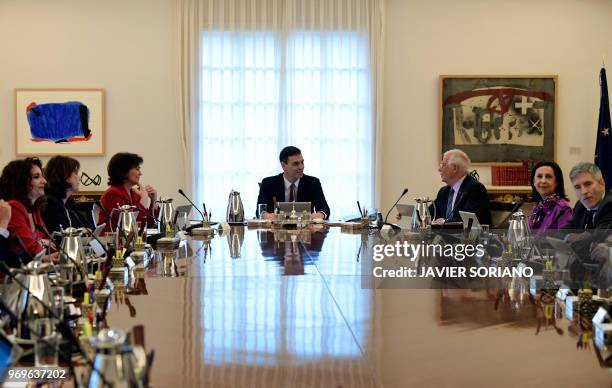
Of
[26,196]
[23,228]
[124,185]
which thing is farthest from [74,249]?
[124,185]

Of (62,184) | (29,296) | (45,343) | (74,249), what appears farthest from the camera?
(62,184)

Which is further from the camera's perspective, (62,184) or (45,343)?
(62,184)

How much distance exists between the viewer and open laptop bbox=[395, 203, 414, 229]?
5.17 meters

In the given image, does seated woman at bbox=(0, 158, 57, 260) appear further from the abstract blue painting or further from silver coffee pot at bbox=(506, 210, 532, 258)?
A: the abstract blue painting

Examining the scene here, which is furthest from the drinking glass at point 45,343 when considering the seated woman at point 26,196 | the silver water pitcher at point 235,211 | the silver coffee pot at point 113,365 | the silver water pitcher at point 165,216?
the silver water pitcher at point 235,211

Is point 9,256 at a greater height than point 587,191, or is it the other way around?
point 587,191

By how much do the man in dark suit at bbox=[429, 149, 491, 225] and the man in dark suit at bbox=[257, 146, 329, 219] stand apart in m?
1.02

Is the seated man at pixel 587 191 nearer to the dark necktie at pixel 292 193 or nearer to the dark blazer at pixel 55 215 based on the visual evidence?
the dark necktie at pixel 292 193

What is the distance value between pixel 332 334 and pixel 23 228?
258 cm

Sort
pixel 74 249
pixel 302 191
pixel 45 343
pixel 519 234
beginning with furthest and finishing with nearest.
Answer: pixel 302 191
pixel 519 234
pixel 74 249
pixel 45 343

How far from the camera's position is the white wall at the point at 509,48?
7523 millimetres

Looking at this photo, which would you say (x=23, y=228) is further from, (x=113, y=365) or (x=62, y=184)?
(x=113, y=365)

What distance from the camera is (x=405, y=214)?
209 inches

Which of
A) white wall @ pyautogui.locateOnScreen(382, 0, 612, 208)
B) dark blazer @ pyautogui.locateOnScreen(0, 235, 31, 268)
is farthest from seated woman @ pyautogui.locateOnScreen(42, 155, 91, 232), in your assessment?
white wall @ pyautogui.locateOnScreen(382, 0, 612, 208)
